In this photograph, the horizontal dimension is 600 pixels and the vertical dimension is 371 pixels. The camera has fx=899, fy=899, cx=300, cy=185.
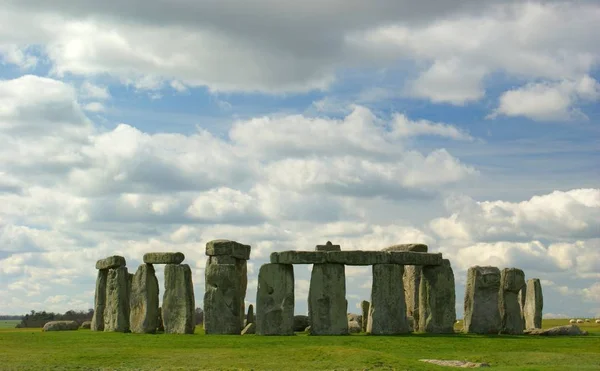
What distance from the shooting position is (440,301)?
119 feet

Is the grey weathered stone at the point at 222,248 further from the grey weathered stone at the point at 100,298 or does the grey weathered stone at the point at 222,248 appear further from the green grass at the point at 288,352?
the grey weathered stone at the point at 100,298

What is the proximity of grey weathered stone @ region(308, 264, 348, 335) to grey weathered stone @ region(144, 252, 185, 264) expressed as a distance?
566cm

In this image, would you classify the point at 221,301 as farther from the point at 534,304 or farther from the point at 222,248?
the point at 534,304

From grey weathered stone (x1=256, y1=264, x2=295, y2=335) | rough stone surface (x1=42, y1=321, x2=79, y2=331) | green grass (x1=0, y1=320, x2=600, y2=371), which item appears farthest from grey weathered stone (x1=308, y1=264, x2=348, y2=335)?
rough stone surface (x1=42, y1=321, x2=79, y2=331)

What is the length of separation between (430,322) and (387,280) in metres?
2.86

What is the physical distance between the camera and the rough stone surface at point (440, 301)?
36062mm

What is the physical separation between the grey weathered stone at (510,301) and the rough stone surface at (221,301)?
10.7 metres

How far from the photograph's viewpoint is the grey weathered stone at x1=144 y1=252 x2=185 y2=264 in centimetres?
3619

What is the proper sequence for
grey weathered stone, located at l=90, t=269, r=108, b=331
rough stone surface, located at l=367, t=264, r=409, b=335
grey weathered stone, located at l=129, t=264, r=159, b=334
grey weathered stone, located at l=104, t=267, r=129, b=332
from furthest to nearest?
grey weathered stone, located at l=90, t=269, r=108, b=331 → grey weathered stone, located at l=104, t=267, r=129, b=332 → grey weathered stone, located at l=129, t=264, r=159, b=334 → rough stone surface, located at l=367, t=264, r=409, b=335

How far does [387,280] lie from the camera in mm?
34844

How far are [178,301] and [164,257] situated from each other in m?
1.87

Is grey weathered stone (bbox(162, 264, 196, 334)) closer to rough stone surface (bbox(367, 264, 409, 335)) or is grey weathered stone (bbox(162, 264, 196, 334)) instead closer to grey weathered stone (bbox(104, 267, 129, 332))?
grey weathered stone (bbox(104, 267, 129, 332))

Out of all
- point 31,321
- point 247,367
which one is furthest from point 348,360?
point 31,321

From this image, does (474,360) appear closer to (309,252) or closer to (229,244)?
(309,252)
